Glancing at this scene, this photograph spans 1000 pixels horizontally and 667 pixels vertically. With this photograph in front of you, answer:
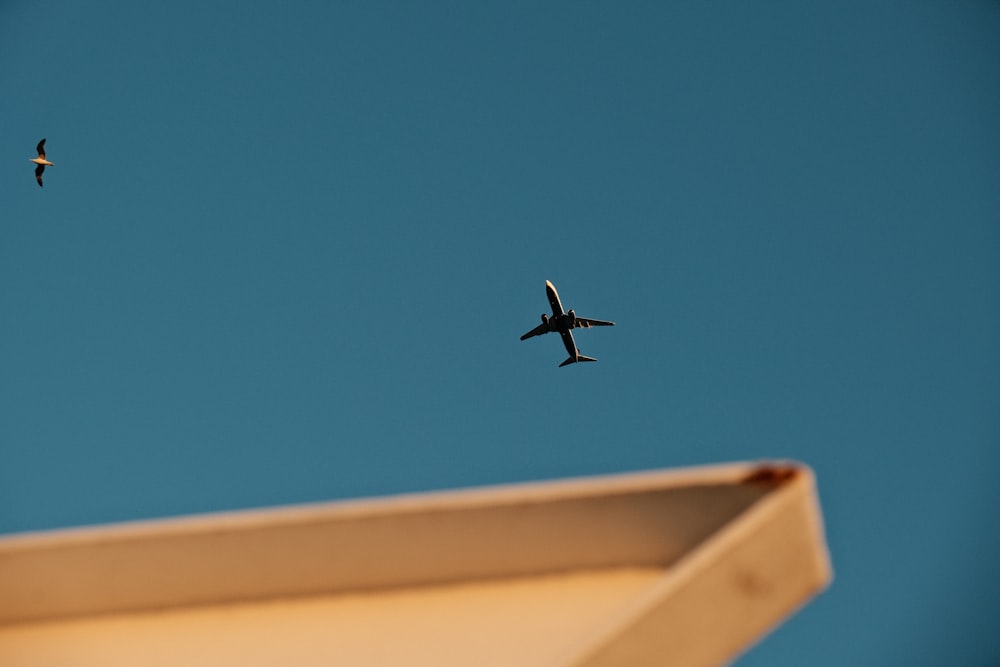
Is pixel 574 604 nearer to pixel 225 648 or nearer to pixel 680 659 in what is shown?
pixel 680 659

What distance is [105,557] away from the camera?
3.43 metres

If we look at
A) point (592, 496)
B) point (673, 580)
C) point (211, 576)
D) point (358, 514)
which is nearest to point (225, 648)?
point (211, 576)

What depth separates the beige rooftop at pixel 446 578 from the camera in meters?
2.78

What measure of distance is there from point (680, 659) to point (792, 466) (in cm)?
75

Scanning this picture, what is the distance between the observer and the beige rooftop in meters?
2.78

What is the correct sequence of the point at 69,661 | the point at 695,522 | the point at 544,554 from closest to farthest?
the point at 695,522, the point at 544,554, the point at 69,661

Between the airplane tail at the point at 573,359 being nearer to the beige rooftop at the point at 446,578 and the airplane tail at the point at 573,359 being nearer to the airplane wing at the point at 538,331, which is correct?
the airplane wing at the point at 538,331

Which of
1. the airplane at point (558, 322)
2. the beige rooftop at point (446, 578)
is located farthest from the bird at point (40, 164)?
the beige rooftop at point (446, 578)

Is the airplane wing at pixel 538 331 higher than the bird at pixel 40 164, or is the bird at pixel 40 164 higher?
the bird at pixel 40 164

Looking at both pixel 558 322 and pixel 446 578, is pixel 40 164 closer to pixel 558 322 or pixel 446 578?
pixel 558 322

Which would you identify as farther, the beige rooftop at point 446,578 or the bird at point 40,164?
the bird at point 40,164

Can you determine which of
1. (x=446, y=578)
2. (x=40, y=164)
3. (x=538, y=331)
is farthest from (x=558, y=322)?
(x=446, y=578)

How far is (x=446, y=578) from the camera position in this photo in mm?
3477

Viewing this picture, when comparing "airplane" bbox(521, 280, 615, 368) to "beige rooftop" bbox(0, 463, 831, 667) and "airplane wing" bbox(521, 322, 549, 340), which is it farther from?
"beige rooftop" bbox(0, 463, 831, 667)
